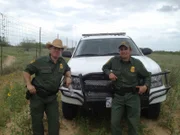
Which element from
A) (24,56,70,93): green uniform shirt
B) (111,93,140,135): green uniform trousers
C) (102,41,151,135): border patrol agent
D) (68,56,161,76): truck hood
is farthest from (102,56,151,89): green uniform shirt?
(24,56,70,93): green uniform shirt

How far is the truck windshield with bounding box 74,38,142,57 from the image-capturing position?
5055mm

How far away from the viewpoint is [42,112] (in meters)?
3.57

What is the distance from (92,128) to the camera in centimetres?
445

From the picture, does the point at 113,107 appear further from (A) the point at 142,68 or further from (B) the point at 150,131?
(B) the point at 150,131

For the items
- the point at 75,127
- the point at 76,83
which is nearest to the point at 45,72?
the point at 76,83

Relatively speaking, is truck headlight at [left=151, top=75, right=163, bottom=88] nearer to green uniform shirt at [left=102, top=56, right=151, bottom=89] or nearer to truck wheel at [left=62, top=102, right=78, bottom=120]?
green uniform shirt at [left=102, top=56, right=151, bottom=89]

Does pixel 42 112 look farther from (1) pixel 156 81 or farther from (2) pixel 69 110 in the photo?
(1) pixel 156 81

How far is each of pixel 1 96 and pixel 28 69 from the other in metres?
3.31

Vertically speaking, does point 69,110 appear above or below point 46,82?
below

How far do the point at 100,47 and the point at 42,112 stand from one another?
7.00 feet

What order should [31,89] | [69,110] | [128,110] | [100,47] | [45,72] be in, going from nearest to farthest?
[31,89] → [45,72] → [128,110] → [69,110] → [100,47]

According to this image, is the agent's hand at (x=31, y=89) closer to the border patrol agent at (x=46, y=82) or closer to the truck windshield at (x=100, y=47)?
the border patrol agent at (x=46, y=82)

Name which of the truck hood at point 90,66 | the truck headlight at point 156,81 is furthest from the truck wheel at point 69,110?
the truck headlight at point 156,81

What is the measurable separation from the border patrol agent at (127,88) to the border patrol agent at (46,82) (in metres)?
0.67
